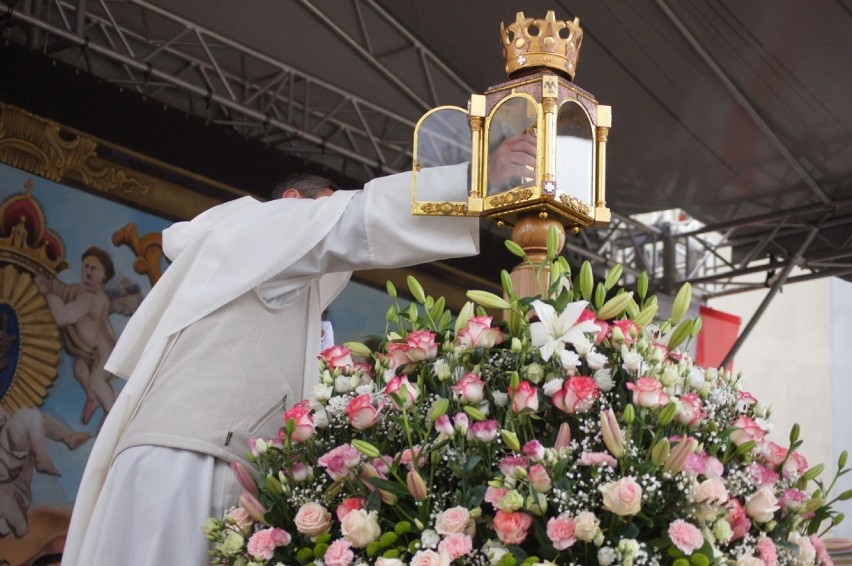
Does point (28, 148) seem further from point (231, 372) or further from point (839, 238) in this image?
point (839, 238)

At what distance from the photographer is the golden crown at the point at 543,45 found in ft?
5.15

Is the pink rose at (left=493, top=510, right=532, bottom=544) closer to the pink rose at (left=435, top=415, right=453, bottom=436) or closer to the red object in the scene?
the pink rose at (left=435, top=415, right=453, bottom=436)

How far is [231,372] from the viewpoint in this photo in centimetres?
167

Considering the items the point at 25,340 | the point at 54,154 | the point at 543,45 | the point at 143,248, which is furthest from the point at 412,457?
the point at 143,248

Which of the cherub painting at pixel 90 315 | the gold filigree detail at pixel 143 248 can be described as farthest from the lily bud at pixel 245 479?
the gold filigree detail at pixel 143 248

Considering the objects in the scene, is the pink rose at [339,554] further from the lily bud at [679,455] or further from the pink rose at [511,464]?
the lily bud at [679,455]

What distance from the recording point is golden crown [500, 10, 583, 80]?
1.57 m

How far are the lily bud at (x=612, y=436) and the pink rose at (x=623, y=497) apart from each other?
5 cm

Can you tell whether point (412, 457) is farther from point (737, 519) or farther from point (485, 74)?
point (485, 74)

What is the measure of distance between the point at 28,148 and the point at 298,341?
4.30 metres

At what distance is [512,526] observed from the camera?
118 centimetres

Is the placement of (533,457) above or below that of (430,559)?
above

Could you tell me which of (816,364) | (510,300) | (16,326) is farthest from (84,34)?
(816,364)

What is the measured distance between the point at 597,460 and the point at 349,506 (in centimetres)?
32
